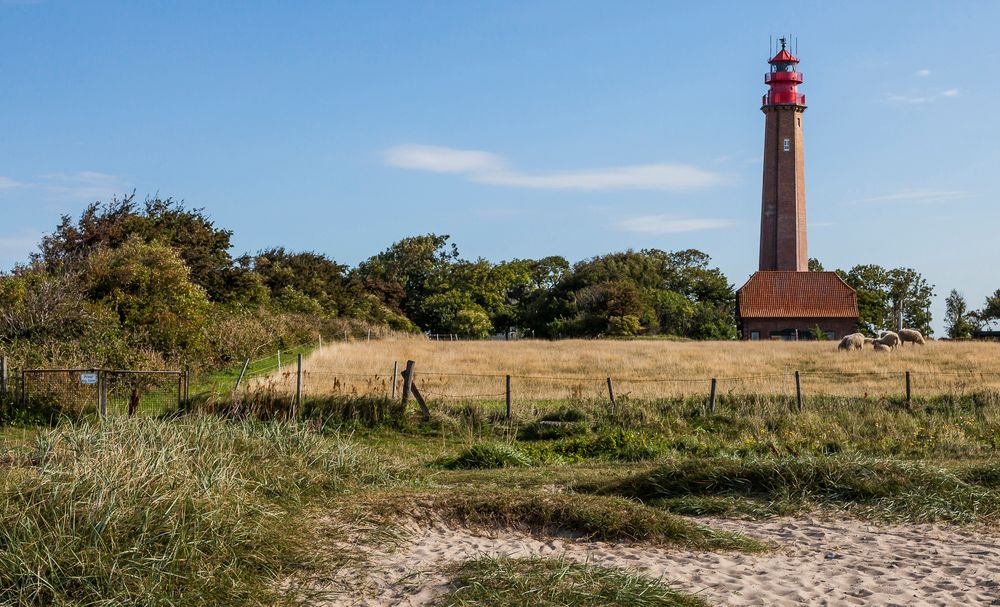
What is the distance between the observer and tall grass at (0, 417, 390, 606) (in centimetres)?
690

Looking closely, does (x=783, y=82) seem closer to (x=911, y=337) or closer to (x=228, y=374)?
(x=911, y=337)

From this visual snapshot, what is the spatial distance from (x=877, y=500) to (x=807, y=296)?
57087mm

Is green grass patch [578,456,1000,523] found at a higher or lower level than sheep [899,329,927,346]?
lower

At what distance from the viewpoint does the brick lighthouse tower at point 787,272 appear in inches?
2571

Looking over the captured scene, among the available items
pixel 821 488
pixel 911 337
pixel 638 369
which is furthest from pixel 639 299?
pixel 821 488

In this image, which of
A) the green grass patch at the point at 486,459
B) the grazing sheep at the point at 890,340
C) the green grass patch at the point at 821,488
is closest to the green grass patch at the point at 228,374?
the green grass patch at the point at 486,459

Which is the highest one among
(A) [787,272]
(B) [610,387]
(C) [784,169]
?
(C) [784,169]

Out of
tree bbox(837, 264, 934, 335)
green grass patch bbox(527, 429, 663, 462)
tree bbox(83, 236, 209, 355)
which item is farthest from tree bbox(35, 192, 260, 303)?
tree bbox(837, 264, 934, 335)

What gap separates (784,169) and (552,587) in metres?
61.9

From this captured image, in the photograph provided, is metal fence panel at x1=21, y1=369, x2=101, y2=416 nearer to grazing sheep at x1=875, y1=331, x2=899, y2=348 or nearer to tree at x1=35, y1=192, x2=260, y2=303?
tree at x1=35, y1=192, x2=260, y2=303

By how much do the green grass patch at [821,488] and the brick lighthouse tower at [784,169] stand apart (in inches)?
2181

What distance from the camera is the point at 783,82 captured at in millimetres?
66500

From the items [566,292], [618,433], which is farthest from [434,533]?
[566,292]

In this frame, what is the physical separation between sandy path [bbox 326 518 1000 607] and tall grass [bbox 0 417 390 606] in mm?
856
